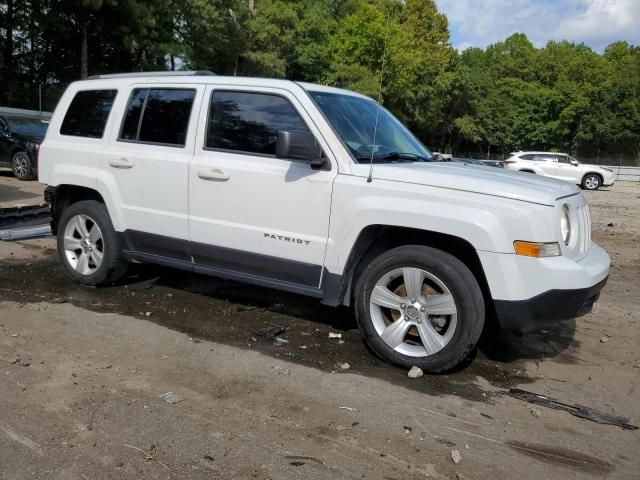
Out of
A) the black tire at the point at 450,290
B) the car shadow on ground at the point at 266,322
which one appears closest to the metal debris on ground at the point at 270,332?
the car shadow on ground at the point at 266,322

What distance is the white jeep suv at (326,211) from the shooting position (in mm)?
3852

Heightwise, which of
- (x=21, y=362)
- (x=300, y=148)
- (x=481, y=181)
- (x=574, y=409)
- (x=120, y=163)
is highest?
(x=300, y=148)

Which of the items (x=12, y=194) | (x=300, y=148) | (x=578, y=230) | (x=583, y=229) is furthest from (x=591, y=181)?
(x=300, y=148)

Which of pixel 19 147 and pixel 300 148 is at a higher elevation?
pixel 300 148

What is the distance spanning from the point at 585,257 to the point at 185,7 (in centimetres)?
3365

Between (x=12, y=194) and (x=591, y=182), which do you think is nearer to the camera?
(x=12, y=194)

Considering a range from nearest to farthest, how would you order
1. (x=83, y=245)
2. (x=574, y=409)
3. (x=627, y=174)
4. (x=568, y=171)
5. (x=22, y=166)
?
(x=574, y=409)
(x=83, y=245)
(x=22, y=166)
(x=568, y=171)
(x=627, y=174)

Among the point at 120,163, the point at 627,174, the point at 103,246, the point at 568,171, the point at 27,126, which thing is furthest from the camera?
the point at 627,174

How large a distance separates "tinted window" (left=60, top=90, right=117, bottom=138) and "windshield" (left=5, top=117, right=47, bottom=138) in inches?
428

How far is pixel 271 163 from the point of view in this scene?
4.57 metres

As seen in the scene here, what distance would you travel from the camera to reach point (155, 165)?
16.8 ft

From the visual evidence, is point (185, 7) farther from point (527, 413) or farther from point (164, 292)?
point (527, 413)

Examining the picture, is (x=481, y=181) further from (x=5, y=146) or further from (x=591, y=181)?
(x=591, y=181)

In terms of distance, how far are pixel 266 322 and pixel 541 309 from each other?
90.9 inches
